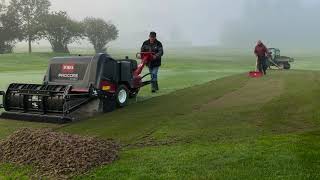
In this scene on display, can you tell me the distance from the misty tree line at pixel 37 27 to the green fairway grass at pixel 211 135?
51900 mm

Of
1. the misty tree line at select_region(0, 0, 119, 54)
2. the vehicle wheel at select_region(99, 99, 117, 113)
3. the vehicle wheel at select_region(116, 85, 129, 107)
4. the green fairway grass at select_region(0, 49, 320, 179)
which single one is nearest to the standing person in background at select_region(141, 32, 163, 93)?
the green fairway grass at select_region(0, 49, 320, 179)

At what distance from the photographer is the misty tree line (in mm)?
64375

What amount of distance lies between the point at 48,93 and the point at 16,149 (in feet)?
11.4

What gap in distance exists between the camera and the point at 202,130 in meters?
9.18

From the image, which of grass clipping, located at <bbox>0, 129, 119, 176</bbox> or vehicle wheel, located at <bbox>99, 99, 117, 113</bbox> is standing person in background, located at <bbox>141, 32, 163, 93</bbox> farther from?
grass clipping, located at <bbox>0, 129, 119, 176</bbox>

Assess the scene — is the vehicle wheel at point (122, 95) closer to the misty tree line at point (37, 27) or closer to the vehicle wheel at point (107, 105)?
the vehicle wheel at point (107, 105)

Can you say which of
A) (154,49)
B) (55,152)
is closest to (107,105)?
(154,49)

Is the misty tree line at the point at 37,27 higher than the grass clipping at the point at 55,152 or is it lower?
higher

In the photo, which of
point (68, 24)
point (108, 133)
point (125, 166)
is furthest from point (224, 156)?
point (68, 24)

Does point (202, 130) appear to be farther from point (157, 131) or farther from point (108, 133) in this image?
point (108, 133)

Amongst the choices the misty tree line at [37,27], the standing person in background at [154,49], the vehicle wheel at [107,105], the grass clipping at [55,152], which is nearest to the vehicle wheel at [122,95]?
the vehicle wheel at [107,105]

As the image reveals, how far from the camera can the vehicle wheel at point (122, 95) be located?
41.3ft

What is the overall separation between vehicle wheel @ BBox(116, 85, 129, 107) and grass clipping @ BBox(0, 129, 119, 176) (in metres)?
4.66

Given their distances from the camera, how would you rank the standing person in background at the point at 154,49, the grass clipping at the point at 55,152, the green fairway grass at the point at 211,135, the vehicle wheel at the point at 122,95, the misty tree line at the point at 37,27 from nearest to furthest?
the green fairway grass at the point at 211,135 < the grass clipping at the point at 55,152 < the vehicle wheel at the point at 122,95 < the standing person in background at the point at 154,49 < the misty tree line at the point at 37,27
